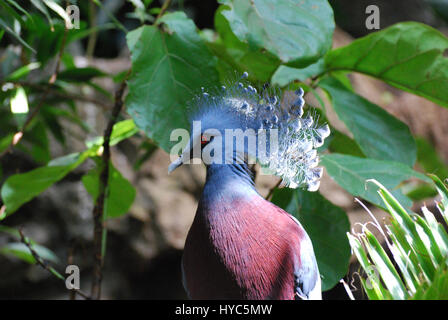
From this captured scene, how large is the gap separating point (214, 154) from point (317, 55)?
294mm

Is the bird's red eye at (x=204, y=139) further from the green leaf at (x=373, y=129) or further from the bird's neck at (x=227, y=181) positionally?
the green leaf at (x=373, y=129)

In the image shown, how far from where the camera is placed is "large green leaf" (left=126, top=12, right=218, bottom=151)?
92 cm

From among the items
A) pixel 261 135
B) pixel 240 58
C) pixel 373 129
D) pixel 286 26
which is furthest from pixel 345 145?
pixel 261 135

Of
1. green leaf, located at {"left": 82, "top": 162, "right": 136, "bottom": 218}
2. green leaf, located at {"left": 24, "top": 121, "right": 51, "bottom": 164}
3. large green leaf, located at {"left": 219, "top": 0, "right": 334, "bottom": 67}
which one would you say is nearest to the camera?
large green leaf, located at {"left": 219, "top": 0, "right": 334, "bottom": 67}

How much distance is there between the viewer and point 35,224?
2006 millimetres

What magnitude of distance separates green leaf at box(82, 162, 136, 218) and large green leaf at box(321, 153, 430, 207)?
1.91ft

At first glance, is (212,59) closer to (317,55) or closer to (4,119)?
(317,55)

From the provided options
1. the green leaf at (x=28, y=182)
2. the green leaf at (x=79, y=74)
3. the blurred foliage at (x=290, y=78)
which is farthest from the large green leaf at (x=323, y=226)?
the green leaf at (x=79, y=74)

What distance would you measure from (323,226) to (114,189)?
0.62 meters

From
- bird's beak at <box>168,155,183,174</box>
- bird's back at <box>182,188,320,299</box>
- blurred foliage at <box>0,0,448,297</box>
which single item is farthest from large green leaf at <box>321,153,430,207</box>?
bird's beak at <box>168,155,183,174</box>

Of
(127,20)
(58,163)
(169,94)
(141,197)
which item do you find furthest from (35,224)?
(127,20)

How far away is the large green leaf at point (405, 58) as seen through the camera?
1.09 metres

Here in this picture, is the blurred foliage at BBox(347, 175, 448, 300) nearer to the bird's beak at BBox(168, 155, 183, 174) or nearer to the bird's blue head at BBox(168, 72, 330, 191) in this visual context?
the bird's blue head at BBox(168, 72, 330, 191)

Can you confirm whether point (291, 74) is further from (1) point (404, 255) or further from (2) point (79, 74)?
(2) point (79, 74)
